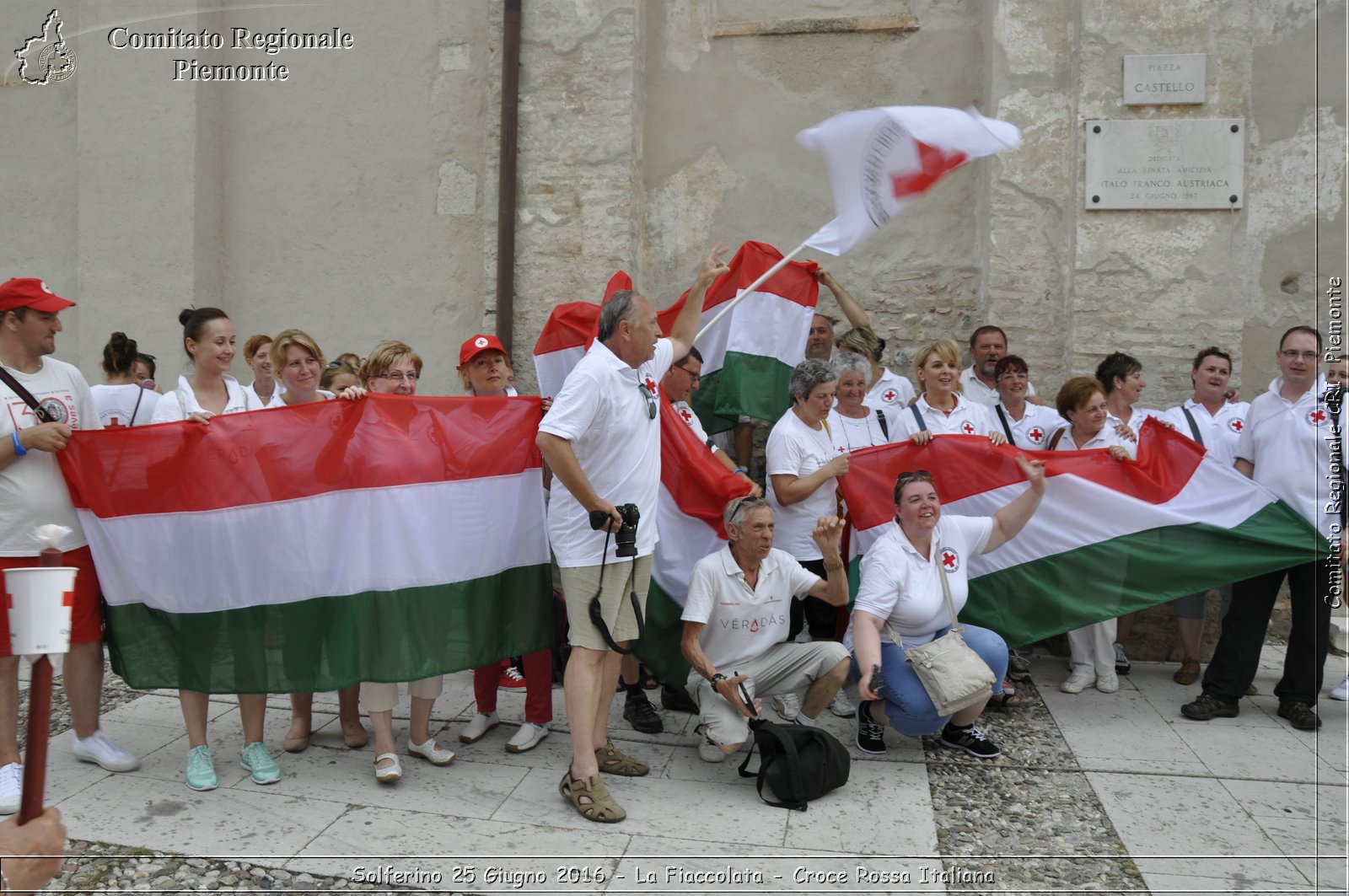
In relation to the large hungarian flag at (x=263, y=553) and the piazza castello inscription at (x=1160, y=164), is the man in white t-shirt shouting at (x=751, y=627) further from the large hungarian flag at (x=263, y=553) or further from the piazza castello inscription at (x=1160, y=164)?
the piazza castello inscription at (x=1160, y=164)

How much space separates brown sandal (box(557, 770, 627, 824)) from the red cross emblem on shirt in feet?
9.90

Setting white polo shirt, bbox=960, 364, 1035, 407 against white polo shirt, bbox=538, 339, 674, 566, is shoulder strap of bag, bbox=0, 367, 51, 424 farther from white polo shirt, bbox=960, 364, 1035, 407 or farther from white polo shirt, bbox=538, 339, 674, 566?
white polo shirt, bbox=960, 364, 1035, 407

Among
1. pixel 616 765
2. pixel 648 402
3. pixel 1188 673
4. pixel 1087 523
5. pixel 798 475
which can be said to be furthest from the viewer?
pixel 1188 673

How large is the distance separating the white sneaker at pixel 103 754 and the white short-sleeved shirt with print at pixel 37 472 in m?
0.86

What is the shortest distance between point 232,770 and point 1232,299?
6681 mm

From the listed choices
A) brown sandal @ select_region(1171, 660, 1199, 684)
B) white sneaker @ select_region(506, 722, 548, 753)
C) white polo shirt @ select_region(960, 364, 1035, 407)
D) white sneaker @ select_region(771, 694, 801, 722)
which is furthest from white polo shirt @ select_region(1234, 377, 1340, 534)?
white sneaker @ select_region(506, 722, 548, 753)

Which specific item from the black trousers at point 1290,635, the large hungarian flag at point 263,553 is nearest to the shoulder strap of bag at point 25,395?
the large hungarian flag at point 263,553

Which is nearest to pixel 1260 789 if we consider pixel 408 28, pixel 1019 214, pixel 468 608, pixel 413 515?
pixel 468 608

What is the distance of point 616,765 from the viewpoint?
4.38m

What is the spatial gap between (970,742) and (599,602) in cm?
191

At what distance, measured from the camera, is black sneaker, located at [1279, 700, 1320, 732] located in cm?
502

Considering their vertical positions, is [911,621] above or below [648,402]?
below

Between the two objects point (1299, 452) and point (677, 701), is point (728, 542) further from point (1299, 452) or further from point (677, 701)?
point (1299, 452)

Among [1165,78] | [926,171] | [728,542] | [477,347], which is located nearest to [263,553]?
[477,347]
